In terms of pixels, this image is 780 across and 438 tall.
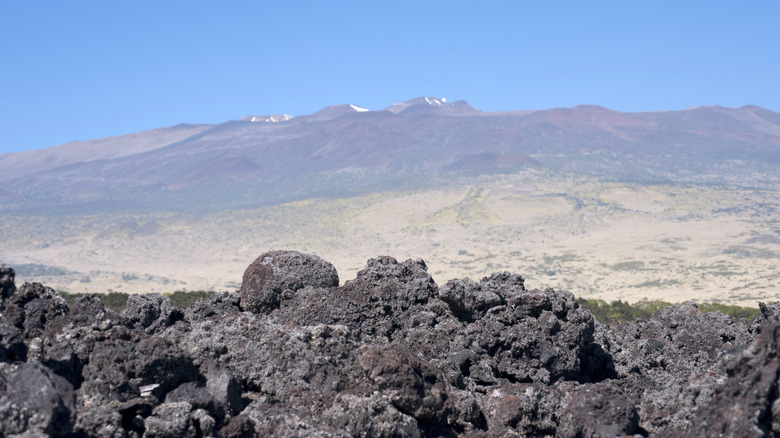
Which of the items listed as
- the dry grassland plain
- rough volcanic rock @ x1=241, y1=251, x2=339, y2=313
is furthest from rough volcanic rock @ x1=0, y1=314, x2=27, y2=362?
the dry grassland plain

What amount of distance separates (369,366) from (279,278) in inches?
118

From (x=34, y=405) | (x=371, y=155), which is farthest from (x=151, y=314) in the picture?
(x=371, y=155)

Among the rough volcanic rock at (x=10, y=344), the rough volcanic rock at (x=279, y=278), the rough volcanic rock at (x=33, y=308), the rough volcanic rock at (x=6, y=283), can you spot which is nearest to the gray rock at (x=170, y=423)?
the rough volcanic rock at (x=10, y=344)

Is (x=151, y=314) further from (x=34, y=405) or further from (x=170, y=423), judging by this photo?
(x=34, y=405)

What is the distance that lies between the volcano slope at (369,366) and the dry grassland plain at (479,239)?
27830 millimetres

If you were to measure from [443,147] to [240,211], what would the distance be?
63.7m

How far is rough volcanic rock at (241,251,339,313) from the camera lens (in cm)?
877

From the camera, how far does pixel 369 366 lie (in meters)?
6.13

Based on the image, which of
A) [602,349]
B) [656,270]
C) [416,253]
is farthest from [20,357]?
[416,253]

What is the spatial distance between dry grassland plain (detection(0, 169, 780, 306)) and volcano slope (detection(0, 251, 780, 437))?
91.3ft

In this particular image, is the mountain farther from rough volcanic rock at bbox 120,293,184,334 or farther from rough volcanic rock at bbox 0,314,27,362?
rough volcanic rock at bbox 0,314,27,362

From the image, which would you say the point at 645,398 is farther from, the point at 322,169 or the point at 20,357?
the point at 322,169

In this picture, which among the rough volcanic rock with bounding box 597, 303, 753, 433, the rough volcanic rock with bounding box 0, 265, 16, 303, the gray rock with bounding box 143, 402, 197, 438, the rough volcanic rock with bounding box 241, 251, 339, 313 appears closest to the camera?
the gray rock with bounding box 143, 402, 197, 438

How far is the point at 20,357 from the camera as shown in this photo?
5.90 m
